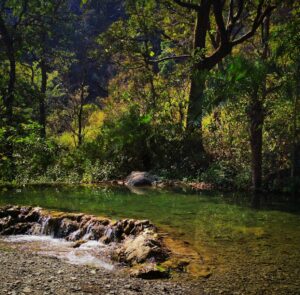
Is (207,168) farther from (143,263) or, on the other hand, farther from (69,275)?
(69,275)

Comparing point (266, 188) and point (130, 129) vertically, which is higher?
point (130, 129)

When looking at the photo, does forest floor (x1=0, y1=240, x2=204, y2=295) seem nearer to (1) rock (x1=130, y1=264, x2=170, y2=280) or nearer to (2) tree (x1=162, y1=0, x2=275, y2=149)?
(1) rock (x1=130, y1=264, x2=170, y2=280)

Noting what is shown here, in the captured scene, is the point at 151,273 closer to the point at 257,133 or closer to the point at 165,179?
the point at 257,133

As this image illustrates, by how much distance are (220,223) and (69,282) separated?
462cm

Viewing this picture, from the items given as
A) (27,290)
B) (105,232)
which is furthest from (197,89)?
(27,290)

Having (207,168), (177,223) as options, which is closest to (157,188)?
(207,168)

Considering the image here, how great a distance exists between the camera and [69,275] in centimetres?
582

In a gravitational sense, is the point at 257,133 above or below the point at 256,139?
above

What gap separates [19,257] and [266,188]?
901 cm

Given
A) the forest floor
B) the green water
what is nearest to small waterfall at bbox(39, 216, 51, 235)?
the green water

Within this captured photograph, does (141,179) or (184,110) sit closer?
(141,179)

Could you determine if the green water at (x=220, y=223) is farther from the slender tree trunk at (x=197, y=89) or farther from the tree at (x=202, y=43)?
the tree at (x=202, y=43)

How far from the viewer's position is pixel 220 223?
9.42 metres

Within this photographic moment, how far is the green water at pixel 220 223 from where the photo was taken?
20.0 feet
